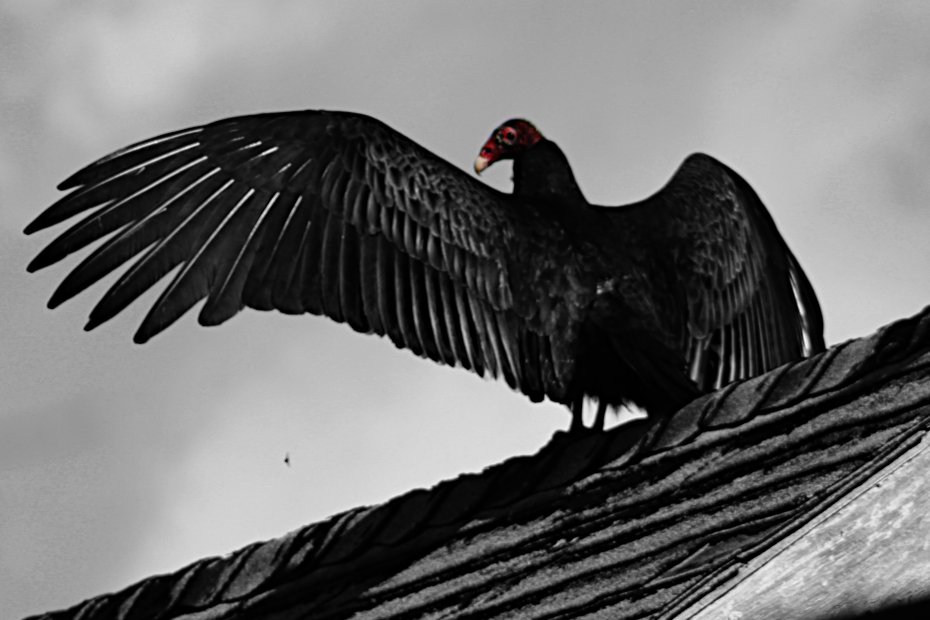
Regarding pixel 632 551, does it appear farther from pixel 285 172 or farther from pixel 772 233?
pixel 772 233

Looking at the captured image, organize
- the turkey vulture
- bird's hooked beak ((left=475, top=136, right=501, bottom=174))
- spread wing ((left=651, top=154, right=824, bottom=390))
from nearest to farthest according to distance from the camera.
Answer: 1. the turkey vulture
2. spread wing ((left=651, top=154, right=824, bottom=390))
3. bird's hooked beak ((left=475, top=136, right=501, bottom=174))

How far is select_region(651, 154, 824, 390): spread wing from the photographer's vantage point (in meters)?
4.19

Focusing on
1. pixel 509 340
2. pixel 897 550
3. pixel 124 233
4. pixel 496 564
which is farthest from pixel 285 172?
pixel 897 550

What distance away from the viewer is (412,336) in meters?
3.94

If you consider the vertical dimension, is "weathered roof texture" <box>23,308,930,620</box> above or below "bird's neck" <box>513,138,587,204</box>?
below

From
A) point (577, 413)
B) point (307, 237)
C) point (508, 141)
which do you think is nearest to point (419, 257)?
point (307, 237)

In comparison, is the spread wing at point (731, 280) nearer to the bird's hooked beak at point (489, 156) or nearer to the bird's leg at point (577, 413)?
the bird's leg at point (577, 413)

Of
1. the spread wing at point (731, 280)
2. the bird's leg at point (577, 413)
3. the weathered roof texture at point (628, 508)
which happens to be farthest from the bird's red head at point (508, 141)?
the weathered roof texture at point (628, 508)

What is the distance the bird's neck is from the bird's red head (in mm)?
202

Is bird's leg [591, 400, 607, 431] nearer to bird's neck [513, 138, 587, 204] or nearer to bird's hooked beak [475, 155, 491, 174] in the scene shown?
bird's neck [513, 138, 587, 204]

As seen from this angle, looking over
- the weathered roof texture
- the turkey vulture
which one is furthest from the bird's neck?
the weathered roof texture

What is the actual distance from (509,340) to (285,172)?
28.1 inches

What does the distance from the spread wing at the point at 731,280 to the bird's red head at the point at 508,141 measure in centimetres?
62

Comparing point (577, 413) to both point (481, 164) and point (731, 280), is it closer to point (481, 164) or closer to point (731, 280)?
point (731, 280)
